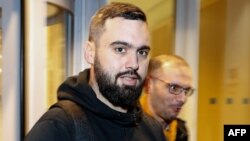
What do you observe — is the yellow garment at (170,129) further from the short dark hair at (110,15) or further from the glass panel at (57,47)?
the short dark hair at (110,15)

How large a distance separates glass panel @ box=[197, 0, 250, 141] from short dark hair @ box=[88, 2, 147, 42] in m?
1.84

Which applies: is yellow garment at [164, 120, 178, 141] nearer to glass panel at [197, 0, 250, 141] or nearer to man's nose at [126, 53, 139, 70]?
man's nose at [126, 53, 139, 70]

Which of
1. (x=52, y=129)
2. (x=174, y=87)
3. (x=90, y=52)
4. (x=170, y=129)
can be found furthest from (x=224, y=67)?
(x=52, y=129)

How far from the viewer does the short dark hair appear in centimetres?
111

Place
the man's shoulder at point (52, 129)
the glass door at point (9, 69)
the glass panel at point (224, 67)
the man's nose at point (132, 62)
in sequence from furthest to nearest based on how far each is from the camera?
1. the glass panel at point (224, 67)
2. the glass door at point (9, 69)
3. the man's nose at point (132, 62)
4. the man's shoulder at point (52, 129)

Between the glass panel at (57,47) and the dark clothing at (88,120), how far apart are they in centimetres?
80

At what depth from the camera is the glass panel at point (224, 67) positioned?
2934mm

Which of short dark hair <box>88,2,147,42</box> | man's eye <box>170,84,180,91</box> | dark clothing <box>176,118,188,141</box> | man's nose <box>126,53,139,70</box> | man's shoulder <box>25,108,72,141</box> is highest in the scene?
short dark hair <box>88,2,147,42</box>

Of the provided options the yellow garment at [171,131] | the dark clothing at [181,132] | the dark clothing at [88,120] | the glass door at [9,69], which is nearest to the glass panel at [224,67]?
the dark clothing at [181,132]

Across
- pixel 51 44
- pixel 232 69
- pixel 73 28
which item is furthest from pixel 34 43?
pixel 232 69

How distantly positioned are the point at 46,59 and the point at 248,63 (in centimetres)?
175

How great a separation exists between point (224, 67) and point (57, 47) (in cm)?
148

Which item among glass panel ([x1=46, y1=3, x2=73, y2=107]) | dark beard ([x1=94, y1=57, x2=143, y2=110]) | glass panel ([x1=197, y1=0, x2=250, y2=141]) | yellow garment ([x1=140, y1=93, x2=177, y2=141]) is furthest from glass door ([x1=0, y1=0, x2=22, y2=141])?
glass panel ([x1=197, y1=0, x2=250, y2=141])

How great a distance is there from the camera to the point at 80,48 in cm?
242
